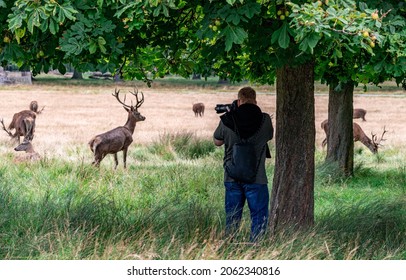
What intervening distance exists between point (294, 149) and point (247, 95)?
1.41 m

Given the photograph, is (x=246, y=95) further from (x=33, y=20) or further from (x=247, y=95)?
(x=33, y=20)

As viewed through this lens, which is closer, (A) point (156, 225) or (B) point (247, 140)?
(B) point (247, 140)

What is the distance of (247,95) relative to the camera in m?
8.19

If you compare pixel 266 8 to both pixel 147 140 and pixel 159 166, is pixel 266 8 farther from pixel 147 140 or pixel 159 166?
pixel 147 140

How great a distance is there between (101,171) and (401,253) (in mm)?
7772

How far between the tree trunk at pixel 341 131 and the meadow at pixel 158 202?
1.24ft

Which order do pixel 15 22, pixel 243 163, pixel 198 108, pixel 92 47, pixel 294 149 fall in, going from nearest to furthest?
pixel 15 22, pixel 92 47, pixel 243 163, pixel 294 149, pixel 198 108

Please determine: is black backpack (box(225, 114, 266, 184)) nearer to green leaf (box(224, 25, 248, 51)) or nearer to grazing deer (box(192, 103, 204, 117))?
green leaf (box(224, 25, 248, 51))

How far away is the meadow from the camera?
7.91 metres

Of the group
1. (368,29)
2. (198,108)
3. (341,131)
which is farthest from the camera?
(198,108)

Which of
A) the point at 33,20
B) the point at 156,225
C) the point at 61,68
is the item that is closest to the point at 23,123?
the point at 156,225

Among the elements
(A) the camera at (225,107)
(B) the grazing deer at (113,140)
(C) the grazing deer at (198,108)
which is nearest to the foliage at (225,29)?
(A) the camera at (225,107)

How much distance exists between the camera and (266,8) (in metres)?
7.14

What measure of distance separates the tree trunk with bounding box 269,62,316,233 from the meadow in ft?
1.24
